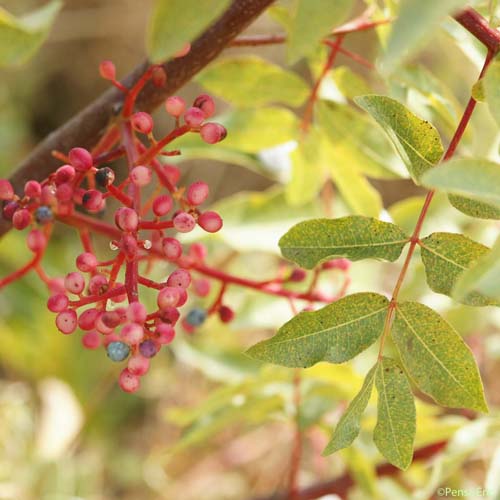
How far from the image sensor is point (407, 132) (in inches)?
28.6

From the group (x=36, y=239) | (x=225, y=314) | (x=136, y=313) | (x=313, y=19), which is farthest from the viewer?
(x=225, y=314)

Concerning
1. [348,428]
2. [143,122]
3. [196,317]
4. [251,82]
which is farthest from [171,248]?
[251,82]

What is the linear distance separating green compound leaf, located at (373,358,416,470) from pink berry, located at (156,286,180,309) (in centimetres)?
22

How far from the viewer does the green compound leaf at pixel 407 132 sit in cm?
71

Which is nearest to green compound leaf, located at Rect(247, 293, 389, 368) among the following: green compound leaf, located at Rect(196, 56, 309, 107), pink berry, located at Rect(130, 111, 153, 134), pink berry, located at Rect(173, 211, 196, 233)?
pink berry, located at Rect(173, 211, 196, 233)

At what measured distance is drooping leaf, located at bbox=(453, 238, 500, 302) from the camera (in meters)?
0.51

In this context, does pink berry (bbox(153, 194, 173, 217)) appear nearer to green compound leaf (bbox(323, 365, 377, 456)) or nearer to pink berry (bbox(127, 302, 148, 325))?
pink berry (bbox(127, 302, 148, 325))

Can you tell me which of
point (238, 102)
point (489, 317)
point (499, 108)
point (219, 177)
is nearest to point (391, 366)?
point (499, 108)

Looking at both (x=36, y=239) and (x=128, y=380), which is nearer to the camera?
(x=128, y=380)

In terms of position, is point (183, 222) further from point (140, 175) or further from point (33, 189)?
point (33, 189)

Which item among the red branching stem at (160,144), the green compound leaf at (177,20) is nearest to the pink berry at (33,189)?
the red branching stem at (160,144)

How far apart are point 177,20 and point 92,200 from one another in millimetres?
298

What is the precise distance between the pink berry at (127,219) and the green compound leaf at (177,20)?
218mm

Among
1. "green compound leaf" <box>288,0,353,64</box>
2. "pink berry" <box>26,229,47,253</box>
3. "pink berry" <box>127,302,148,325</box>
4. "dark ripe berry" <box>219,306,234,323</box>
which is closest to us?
"green compound leaf" <box>288,0,353,64</box>
